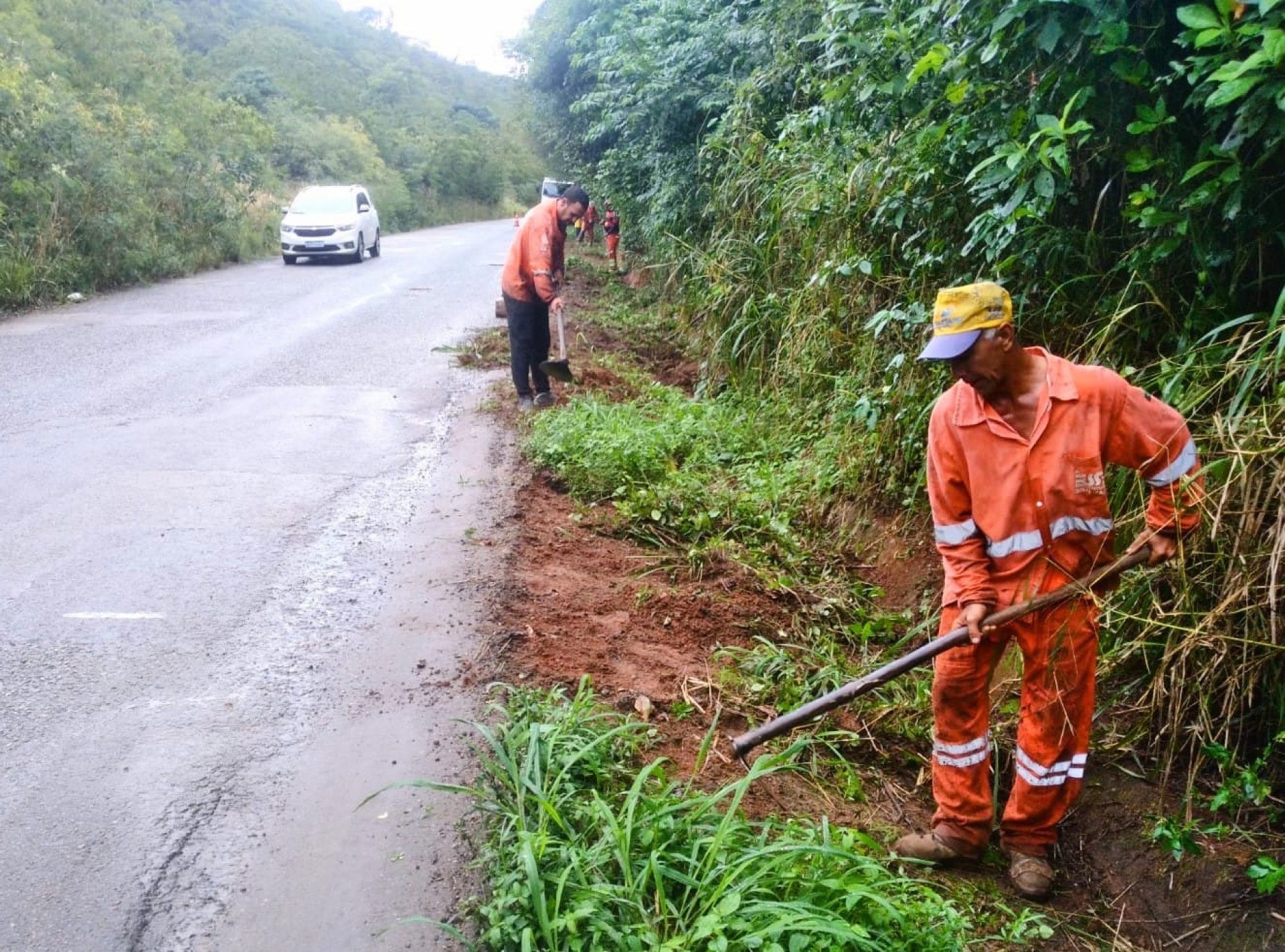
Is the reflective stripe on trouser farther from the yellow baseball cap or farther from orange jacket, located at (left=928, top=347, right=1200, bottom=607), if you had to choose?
the yellow baseball cap

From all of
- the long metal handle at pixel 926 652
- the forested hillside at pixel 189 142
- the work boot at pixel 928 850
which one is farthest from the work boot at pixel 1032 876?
the forested hillside at pixel 189 142

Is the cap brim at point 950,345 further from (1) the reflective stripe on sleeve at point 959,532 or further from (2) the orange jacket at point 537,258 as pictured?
(2) the orange jacket at point 537,258

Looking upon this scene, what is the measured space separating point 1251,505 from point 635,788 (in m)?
2.15

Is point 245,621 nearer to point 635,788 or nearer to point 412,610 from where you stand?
point 412,610

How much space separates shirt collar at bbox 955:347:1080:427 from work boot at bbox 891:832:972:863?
1.36 m

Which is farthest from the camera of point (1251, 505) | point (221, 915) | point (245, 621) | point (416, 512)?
point (416, 512)

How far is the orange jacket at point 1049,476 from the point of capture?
10.1 feet

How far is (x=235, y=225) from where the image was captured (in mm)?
20172

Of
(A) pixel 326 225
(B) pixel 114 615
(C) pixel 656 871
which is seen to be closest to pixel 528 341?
(B) pixel 114 615

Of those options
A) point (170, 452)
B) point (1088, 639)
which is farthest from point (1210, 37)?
point (170, 452)

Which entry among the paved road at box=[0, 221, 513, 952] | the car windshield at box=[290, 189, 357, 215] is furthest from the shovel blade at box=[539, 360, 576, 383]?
the car windshield at box=[290, 189, 357, 215]

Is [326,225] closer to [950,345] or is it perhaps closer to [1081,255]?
[1081,255]

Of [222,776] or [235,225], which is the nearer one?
[222,776]

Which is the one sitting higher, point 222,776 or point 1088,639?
point 1088,639
